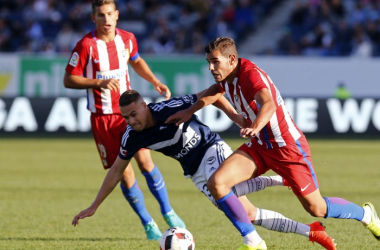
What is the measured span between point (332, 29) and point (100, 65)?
14976 mm

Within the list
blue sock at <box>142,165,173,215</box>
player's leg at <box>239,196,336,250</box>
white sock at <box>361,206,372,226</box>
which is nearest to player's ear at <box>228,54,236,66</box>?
player's leg at <box>239,196,336,250</box>

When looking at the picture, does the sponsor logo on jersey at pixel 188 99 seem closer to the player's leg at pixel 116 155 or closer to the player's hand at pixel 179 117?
the player's hand at pixel 179 117

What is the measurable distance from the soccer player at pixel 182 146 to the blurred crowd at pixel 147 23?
15160mm

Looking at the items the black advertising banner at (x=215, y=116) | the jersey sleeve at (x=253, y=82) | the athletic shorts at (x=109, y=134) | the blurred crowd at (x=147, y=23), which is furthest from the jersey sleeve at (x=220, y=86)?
the blurred crowd at (x=147, y=23)

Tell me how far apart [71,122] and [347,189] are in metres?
8.83

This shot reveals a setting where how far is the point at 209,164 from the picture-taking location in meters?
6.16

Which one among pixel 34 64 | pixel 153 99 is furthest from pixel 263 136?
pixel 34 64

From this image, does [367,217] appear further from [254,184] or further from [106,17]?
[106,17]

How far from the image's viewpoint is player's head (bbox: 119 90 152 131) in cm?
591

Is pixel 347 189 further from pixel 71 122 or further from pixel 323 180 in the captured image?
pixel 71 122

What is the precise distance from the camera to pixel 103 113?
23.6 ft

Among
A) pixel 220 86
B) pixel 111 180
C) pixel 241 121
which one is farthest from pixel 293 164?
pixel 111 180

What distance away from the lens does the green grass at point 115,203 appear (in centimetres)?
671

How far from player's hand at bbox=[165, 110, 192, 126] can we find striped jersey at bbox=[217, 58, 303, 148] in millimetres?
443
